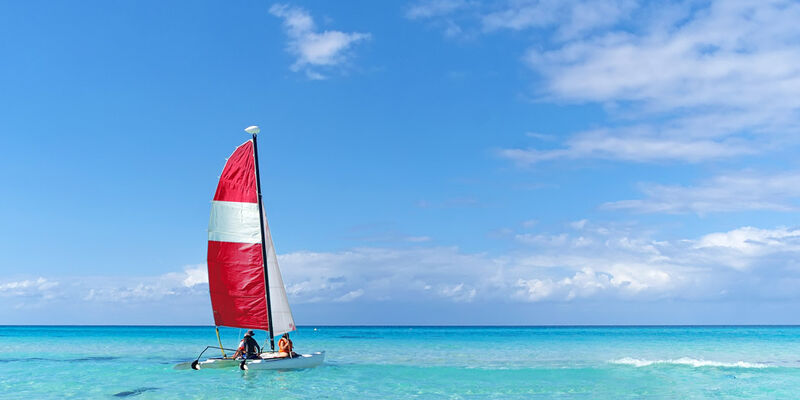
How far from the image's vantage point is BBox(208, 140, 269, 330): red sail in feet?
83.0

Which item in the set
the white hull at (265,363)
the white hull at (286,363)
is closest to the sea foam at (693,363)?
the white hull at (286,363)

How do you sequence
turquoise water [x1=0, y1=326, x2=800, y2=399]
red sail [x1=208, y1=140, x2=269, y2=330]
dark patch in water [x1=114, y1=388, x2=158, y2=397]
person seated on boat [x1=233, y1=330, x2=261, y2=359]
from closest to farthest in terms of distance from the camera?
dark patch in water [x1=114, y1=388, x2=158, y2=397] → turquoise water [x1=0, y1=326, x2=800, y2=399] → person seated on boat [x1=233, y1=330, x2=261, y2=359] → red sail [x1=208, y1=140, x2=269, y2=330]

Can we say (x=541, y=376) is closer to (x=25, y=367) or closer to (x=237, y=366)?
(x=237, y=366)

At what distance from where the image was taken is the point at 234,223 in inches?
1003

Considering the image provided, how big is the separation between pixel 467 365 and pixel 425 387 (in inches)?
379

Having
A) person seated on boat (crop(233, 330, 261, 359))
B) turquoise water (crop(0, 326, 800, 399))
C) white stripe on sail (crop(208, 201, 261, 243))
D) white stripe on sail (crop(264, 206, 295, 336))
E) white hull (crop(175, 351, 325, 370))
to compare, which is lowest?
turquoise water (crop(0, 326, 800, 399))

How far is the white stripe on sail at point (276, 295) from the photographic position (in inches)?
1024

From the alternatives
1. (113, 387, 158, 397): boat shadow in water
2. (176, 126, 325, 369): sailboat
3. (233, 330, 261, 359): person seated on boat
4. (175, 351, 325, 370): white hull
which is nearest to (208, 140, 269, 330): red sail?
(176, 126, 325, 369): sailboat

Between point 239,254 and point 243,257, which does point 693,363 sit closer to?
point 243,257

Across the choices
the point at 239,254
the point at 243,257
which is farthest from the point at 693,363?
the point at 239,254

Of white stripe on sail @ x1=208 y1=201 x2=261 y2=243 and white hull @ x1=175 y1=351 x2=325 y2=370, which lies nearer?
white hull @ x1=175 y1=351 x2=325 y2=370

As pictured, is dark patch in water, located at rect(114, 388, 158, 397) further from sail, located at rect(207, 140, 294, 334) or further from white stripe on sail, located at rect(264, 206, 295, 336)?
white stripe on sail, located at rect(264, 206, 295, 336)

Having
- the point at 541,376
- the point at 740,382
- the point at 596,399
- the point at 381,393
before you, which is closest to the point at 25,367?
the point at 381,393

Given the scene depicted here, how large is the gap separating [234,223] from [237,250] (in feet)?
3.73
